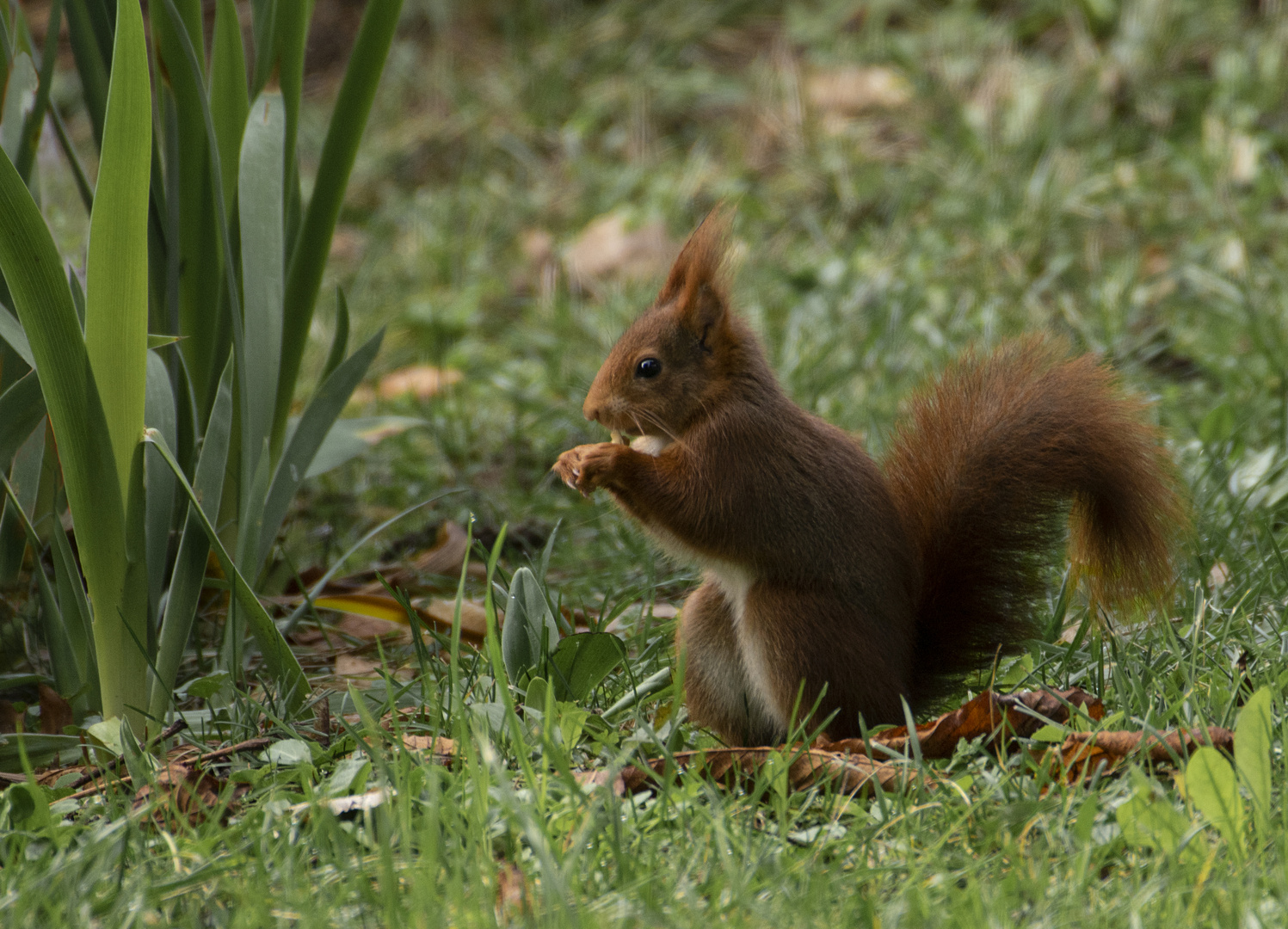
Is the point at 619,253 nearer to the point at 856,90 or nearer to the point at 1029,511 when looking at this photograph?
the point at 856,90

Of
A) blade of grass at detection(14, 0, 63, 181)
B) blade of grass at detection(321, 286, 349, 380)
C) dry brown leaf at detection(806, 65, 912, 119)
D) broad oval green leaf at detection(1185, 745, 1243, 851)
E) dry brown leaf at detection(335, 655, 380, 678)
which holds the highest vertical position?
dry brown leaf at detection(806, 65, 912, 119)

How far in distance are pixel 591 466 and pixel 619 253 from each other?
10.1 feet

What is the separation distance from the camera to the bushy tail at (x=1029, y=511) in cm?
171

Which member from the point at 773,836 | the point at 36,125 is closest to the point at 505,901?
the point at 773,836

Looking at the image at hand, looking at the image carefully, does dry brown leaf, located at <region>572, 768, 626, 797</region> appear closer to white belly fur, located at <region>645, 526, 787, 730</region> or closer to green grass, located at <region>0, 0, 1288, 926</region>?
green grass, located at <region>0, 0, 1288, 926</region>

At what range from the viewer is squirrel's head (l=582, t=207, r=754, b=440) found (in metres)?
1.80

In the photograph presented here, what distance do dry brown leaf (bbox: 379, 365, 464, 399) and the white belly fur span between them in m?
1.92

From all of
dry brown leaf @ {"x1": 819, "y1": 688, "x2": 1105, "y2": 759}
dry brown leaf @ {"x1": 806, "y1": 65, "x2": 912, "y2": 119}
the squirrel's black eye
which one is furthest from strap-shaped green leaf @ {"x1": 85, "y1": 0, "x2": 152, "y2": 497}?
dry brown leaf @ {"x1": 806, "y1": 65, "x2": 912, "y2": 119}

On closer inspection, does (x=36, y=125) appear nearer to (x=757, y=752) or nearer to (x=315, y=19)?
(x=757, y=752)

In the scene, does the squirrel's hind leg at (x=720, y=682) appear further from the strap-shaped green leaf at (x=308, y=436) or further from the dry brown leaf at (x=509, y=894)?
the strap-shaped green leaf at (x=308, y=436)

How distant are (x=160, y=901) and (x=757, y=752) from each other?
26.4 inches

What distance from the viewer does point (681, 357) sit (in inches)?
71.7

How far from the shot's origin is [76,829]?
53.8 inches

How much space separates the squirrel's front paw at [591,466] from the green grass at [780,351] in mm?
277
